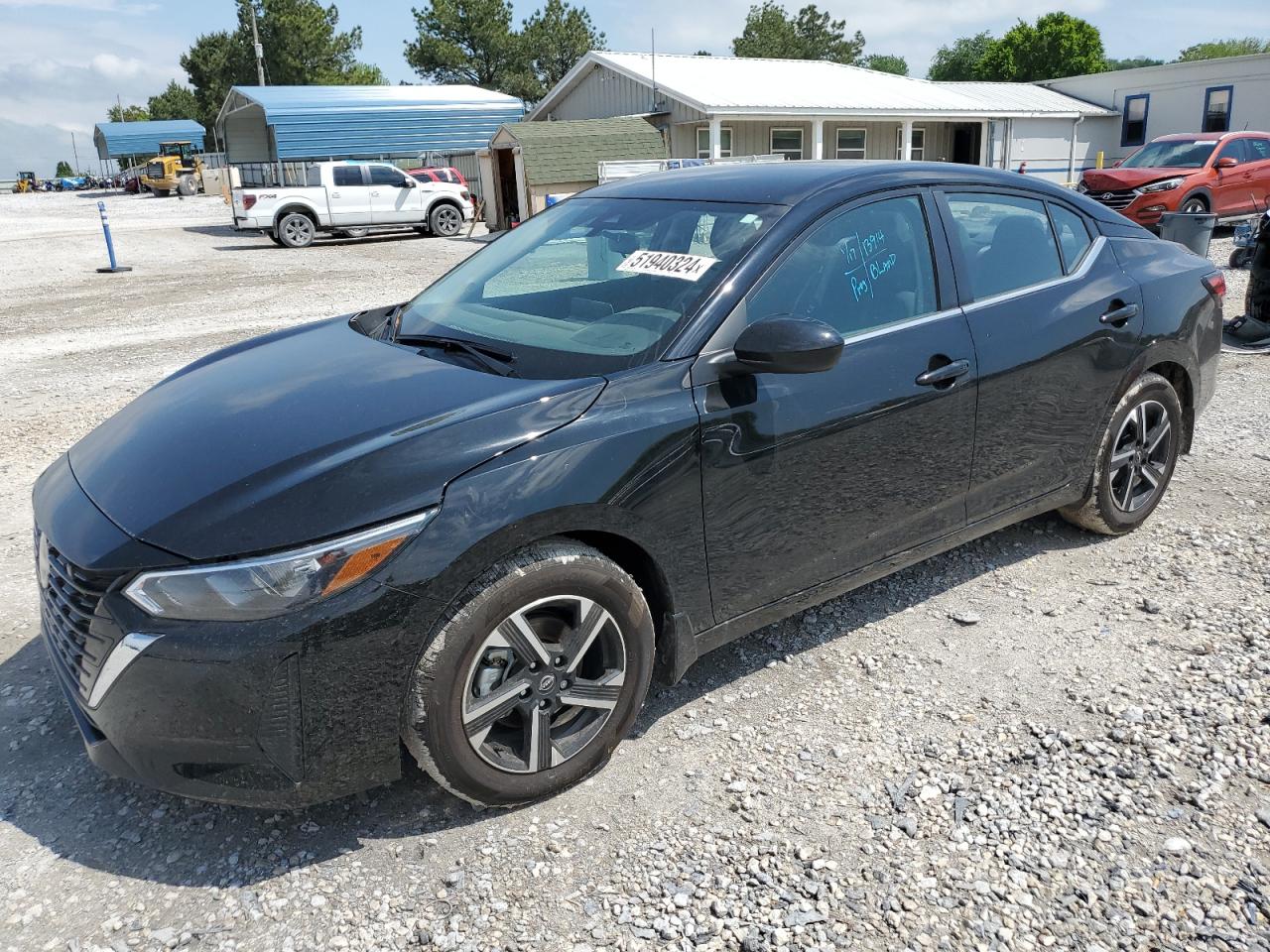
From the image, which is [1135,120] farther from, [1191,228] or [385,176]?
[1191,228]

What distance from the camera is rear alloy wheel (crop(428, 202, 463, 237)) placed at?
23953 millimetres

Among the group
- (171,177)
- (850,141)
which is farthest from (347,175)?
(171,177)

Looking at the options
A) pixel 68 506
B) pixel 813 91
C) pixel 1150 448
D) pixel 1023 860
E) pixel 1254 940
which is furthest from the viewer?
pixel 813 91

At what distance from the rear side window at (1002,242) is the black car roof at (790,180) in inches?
3.1

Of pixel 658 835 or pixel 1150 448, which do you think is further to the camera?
pixel 1150 448

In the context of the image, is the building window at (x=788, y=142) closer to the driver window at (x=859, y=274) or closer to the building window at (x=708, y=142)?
the building window at (x=708, y=142)

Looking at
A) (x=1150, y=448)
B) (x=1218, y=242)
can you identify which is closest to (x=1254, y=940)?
(x=1150, y=448)

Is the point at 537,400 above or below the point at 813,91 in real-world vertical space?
below

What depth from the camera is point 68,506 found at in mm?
2738

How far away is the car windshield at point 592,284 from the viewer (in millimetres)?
3012

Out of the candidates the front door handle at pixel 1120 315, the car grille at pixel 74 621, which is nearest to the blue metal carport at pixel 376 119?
the front door handle at pixel 1120 315

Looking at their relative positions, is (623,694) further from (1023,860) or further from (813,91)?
(813,91)

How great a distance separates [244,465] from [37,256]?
23.2 m

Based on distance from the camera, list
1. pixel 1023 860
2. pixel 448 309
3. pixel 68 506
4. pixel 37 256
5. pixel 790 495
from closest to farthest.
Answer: pixel 1023 860, pixel 68 506, pixel 790 495, pixel 448 309, pixel 37 256
